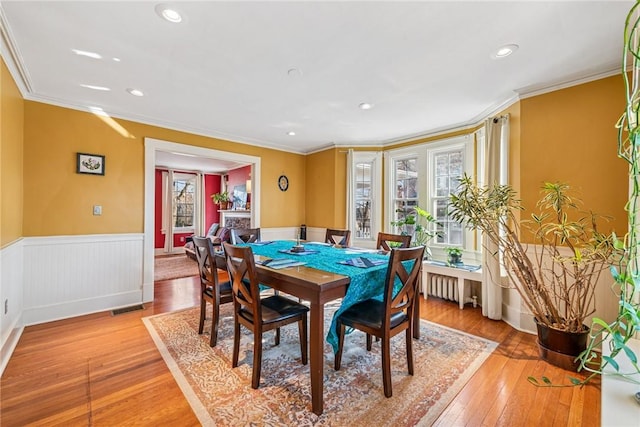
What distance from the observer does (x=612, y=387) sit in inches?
36.7

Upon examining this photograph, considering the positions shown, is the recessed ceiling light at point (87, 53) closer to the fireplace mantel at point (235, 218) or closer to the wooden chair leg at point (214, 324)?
the wooden chair leg at point (214, 324)

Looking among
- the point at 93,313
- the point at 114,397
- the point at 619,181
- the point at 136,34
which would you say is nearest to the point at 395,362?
the point at 114,397

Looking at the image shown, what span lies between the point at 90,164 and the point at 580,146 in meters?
5.30

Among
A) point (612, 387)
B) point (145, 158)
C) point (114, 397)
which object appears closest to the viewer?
point (612, 387)

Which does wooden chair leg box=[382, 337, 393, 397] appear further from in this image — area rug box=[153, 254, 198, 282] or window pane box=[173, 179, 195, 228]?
window pane box=[173, 179, 195, 228]

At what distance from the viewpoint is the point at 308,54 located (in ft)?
7.64

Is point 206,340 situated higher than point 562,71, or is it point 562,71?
point 562,71

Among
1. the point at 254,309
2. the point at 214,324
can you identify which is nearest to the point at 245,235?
the point at 214,324

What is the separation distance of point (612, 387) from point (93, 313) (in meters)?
4.47

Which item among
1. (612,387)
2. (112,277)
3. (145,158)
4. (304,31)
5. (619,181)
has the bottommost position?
(112,277)

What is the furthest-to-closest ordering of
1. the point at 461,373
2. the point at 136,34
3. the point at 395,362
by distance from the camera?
the point at 395,362 → the point at 461,373 → the point at 136,34

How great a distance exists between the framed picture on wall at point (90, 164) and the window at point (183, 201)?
186 inches

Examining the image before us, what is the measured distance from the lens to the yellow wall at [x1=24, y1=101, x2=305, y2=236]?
124 inches

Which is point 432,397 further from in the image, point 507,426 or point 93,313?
point 93,313
